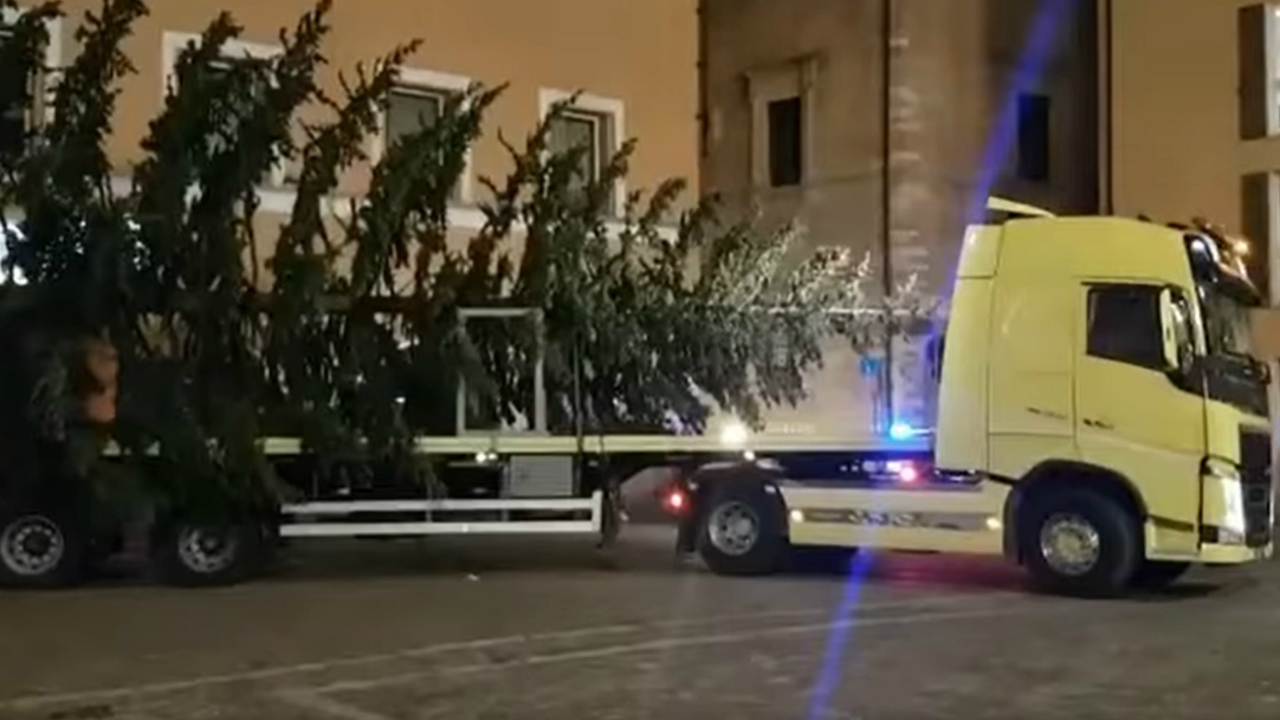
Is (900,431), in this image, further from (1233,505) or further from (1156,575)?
(1233,505)

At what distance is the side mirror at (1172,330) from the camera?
17.0 meters

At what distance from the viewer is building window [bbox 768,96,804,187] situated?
35531 mm

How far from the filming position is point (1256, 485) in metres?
17.5

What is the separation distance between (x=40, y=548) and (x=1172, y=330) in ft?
35.7

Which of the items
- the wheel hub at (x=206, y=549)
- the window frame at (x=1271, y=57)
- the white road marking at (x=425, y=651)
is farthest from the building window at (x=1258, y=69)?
the wheel hub at (x=206, y=549)

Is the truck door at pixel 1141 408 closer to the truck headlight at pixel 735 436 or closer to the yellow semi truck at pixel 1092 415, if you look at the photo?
the yellow semi truck at pixel 1092 415

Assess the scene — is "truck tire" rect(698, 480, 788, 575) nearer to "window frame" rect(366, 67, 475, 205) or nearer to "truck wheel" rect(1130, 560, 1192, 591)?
"truck wheel" rect(1130, 560, 1192, 591)

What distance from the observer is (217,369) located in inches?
755

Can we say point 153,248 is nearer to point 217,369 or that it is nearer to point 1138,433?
point 217,369

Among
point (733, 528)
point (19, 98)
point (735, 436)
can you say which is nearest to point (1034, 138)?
point (735, 436)

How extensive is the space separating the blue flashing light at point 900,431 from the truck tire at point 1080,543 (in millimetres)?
1710

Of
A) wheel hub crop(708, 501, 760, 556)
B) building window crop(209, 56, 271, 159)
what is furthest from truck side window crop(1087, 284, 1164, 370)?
building window crop(209, 56, 271, 159)

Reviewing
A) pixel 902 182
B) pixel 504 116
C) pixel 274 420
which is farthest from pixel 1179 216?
pixel 274 420

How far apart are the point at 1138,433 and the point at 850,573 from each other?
3907mm
